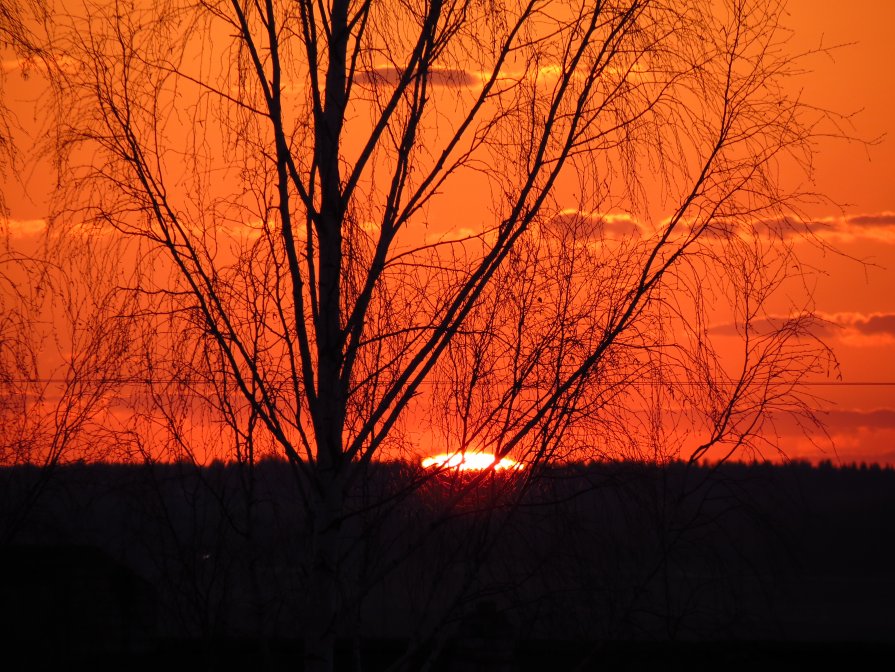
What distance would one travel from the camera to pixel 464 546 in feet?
14.8

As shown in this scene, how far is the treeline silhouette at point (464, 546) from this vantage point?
14.7ft

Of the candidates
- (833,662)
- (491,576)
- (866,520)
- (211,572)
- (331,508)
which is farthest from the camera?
(866,520)

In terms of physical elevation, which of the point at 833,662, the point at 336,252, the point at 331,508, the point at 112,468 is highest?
the point at 336,252

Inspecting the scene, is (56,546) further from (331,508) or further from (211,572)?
(331,508)

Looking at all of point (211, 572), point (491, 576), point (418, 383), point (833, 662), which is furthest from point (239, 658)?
point (833, 662)

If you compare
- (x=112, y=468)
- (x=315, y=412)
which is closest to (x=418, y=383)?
(x=315, y=412)

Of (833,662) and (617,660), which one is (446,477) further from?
(833,662)

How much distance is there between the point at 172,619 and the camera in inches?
220

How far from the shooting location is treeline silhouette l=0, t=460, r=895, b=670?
14.7ft

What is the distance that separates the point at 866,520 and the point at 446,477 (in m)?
23.0

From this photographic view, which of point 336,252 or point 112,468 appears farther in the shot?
point 112,468

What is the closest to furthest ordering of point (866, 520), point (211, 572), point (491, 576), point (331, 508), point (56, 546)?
point (331, 508) < point (491, 576) < point (211, 572) < point (56, 546) < point (866, 520)

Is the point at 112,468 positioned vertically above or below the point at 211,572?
above

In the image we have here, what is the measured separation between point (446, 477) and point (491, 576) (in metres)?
0.51
